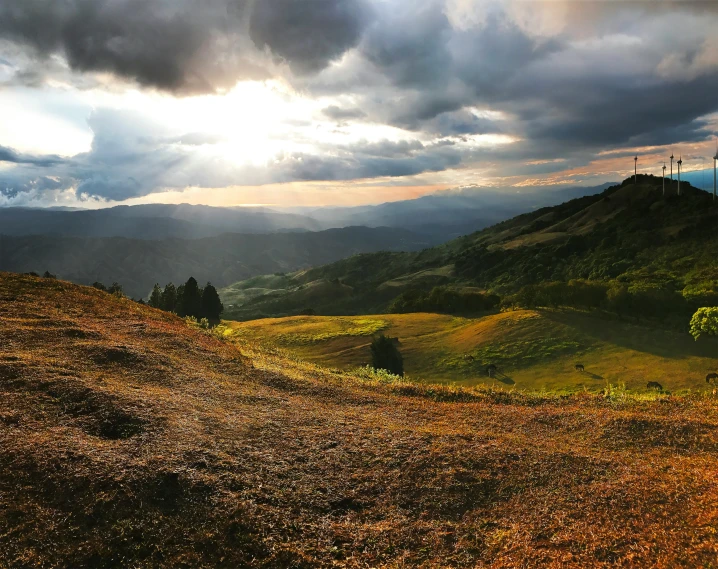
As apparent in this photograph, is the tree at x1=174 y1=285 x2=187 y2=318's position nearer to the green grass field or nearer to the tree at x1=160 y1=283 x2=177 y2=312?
the tree at x1=160 y1=283 x2=177 y2=312

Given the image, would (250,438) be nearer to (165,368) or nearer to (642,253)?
(165,368)

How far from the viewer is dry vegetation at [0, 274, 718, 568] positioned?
10430 mm

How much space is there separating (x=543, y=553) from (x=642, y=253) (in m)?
155

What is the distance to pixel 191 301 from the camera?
83.0 metres

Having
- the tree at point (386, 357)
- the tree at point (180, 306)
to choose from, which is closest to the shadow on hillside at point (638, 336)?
the tree at point (386, 357)

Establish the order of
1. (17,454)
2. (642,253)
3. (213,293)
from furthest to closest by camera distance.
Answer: (642,253) → (213,293) → (17,454)

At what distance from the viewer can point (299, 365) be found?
30891 mm

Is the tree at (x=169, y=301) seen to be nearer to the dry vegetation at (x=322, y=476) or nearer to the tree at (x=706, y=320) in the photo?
the dry vegetation at (x=322, y=476)

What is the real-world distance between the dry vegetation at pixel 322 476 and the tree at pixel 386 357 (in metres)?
26.3

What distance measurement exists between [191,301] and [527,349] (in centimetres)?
6173

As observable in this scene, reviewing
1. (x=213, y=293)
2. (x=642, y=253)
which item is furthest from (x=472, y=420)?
(x=642, y=253)

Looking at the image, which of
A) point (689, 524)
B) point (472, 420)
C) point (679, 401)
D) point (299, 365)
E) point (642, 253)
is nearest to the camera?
point (689, 524)

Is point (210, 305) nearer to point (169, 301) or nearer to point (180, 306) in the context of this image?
point (180, 306)

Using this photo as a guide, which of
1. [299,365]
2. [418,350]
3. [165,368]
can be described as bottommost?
[418,350]
